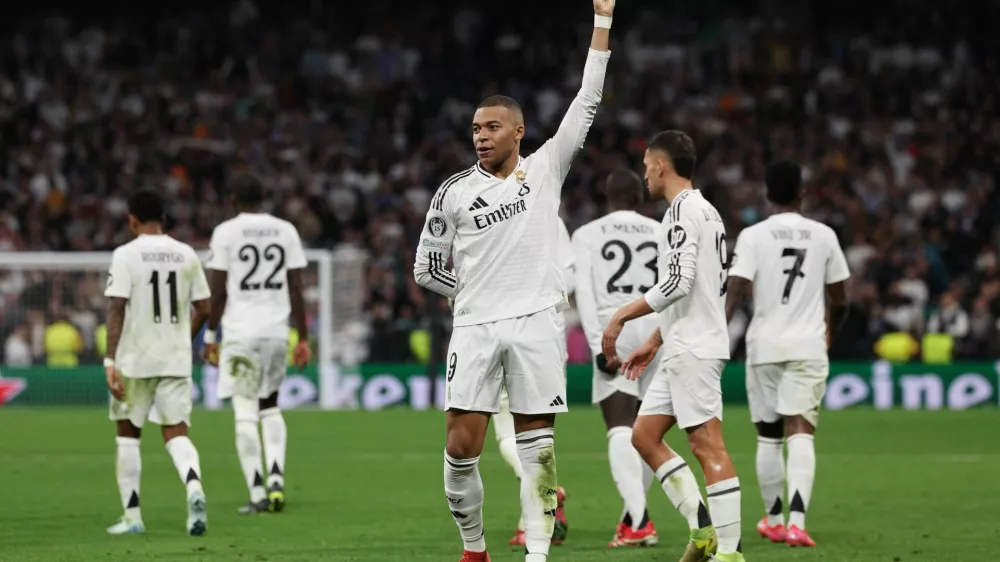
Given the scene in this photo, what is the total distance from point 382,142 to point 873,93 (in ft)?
31.3

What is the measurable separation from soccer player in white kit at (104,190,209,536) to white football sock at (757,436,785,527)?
364cm

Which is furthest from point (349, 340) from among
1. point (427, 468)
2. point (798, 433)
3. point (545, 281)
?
point (545, 281)

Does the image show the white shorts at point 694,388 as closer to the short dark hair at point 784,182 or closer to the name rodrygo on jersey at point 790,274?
the name rodrygo on jersey at point 790,274

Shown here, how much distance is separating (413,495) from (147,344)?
9.92ft

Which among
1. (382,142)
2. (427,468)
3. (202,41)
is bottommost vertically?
(427,468)

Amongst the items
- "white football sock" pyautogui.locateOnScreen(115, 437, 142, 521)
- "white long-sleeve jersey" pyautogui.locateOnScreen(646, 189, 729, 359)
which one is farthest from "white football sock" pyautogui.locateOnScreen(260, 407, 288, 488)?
"white long-sleeve jersey" pyautogui.locateOnScreen(646, 189, 729, 359)

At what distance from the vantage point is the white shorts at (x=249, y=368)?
11539 millimetres

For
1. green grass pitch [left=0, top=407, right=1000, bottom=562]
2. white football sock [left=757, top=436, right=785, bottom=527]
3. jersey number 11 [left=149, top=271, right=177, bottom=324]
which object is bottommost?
green grass pitch [left=0, top=407, right=1000, bottom=562]

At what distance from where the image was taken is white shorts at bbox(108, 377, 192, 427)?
9.95m

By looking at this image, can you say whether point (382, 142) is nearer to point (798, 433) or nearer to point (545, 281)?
point (798, 433)

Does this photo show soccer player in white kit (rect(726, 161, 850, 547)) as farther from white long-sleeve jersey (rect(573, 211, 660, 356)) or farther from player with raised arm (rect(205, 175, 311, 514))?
player with raised arm (rect(205, 175, 311, 514))

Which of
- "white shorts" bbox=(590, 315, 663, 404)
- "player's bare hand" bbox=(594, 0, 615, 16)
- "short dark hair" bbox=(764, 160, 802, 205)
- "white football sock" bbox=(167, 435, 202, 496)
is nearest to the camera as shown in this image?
"player's bare hand" bbox=(594, 0, 615, 16)

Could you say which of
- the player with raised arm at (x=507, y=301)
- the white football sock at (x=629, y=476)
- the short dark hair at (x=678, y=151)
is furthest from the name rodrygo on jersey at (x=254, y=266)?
the player with raised arm at (x=507, y=301)

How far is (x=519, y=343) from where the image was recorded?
7.11 metres
